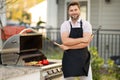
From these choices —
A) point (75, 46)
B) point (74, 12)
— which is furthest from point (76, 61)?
point (74, 12)

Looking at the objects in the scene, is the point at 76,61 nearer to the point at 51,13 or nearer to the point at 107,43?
the point at 107,43

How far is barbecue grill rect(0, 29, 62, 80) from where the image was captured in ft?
19.0

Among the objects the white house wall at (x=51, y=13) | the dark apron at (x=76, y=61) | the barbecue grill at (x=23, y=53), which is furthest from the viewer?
the white house wall at (x=51, y=13)

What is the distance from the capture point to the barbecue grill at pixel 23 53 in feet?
19.0

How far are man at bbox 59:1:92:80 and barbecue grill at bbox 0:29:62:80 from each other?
0.45 m

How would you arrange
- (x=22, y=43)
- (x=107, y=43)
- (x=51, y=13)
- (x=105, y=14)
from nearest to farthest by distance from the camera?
A: 1. (x=22, y=43)
2. (x=107, y=43)
3. (x=105, y=14)
4. (x=51, y=13)

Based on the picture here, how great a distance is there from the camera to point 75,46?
536 cm

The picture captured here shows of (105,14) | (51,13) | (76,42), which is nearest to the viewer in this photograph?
(76,42)

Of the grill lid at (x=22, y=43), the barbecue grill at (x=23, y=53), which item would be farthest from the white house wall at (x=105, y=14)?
the barbecue grill at (x=23, y=53)

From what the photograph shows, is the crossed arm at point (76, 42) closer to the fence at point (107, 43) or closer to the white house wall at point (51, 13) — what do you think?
the fence at point (107, 43)

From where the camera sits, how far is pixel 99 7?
15.8 meters

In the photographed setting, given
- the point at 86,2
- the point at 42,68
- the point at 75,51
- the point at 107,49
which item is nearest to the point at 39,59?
the point at 42,68

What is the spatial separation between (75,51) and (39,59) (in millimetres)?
1138

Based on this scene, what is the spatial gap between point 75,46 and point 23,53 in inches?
39.8
